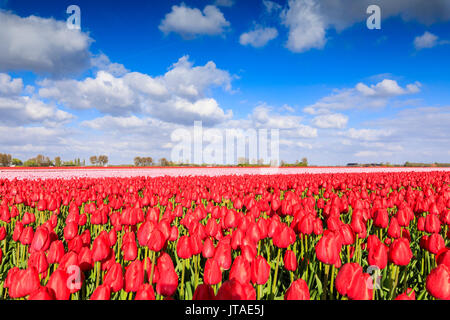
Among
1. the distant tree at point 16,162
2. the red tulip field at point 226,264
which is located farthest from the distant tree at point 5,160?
the red tulip field at point 226,264

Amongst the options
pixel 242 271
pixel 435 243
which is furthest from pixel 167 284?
pixel 435 243

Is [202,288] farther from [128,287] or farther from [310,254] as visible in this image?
[310,254]

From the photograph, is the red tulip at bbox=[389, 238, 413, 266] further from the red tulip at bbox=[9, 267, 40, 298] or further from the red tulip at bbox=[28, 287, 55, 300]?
the red tulip at bbox=[9, 267, 40, 298]

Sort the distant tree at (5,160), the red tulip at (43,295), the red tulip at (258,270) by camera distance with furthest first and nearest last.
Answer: the distant tree at (5,160), the red tulip at (258,270), the red tulip at (43,295)

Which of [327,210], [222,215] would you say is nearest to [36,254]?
[222,215]

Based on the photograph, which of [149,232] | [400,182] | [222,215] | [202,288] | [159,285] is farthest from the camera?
[400,182]

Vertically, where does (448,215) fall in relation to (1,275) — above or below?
above

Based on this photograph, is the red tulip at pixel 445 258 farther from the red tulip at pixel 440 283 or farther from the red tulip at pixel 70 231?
the red tulip at pixel 70 231

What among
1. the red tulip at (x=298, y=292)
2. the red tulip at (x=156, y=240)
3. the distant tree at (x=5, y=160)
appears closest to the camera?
the red tulip at (x=298, y=292)

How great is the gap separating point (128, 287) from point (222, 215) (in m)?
2.15

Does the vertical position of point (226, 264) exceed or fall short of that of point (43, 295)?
it falls short

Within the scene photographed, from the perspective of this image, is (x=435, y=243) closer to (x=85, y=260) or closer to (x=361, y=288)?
(x=361, y=288)

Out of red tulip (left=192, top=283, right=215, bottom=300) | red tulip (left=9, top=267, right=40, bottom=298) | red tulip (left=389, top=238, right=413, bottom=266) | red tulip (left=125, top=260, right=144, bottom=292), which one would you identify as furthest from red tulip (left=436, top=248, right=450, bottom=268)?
red tulip (left=9, top=267, right=40, bottom=298)

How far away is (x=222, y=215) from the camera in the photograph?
12.7 feet
